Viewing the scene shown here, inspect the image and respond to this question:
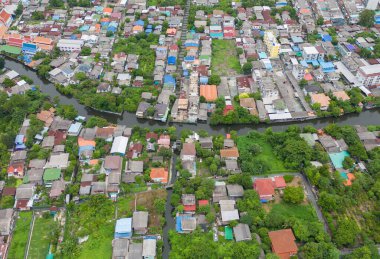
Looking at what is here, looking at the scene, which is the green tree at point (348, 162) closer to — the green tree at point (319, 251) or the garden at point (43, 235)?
the green tree at point (319, 251)

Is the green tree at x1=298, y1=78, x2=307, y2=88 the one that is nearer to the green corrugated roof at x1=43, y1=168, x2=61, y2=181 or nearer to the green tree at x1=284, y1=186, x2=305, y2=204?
the green tree at x1=284, y1=186, x2=305, y2=204

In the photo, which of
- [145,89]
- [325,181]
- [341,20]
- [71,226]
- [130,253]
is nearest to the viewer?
[130,253]

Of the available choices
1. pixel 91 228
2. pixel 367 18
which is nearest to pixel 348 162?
pixel 91 228

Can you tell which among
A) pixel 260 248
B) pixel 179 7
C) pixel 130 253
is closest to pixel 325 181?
pixel 260 248

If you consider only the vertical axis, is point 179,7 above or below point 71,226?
above

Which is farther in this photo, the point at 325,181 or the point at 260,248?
the point at 325,181

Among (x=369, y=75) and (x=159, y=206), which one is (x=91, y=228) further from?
(x=369, y=75)

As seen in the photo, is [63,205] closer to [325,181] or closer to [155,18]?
[325,181]
